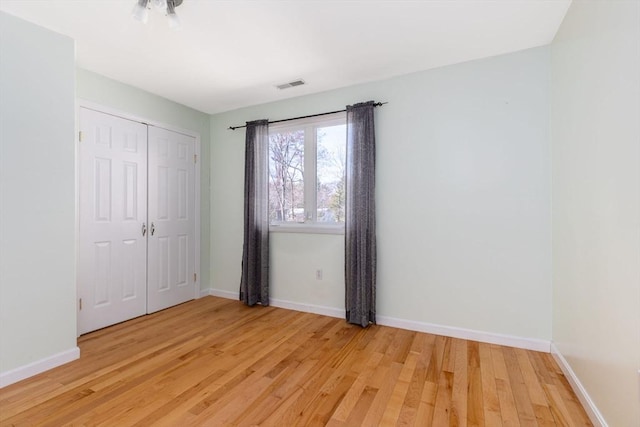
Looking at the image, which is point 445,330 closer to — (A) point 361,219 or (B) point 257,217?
(A) point 361,219

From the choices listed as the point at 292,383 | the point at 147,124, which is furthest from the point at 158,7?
the point at 292,383

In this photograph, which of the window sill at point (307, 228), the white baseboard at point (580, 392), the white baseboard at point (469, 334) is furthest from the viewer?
the window sill at point (307, 228)

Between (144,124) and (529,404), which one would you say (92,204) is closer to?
(144,124)

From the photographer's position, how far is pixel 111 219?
293 centimetres

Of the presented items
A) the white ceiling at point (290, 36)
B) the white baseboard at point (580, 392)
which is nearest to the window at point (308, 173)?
the white ceiling at point (290, 36)

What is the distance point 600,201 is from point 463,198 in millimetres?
1105

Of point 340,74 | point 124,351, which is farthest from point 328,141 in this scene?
point 124,351

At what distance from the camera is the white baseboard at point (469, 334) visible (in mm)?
2346

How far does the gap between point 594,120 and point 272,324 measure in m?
2.91

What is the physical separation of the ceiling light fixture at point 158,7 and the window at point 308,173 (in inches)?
66.9

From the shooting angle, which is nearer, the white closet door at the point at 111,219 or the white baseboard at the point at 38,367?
the white baseboard at the point at 38,367

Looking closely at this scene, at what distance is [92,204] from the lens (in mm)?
2771

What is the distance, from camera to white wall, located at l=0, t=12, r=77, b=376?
192 cm

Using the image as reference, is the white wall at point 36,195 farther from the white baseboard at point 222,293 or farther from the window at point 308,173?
the window at point 308,173
